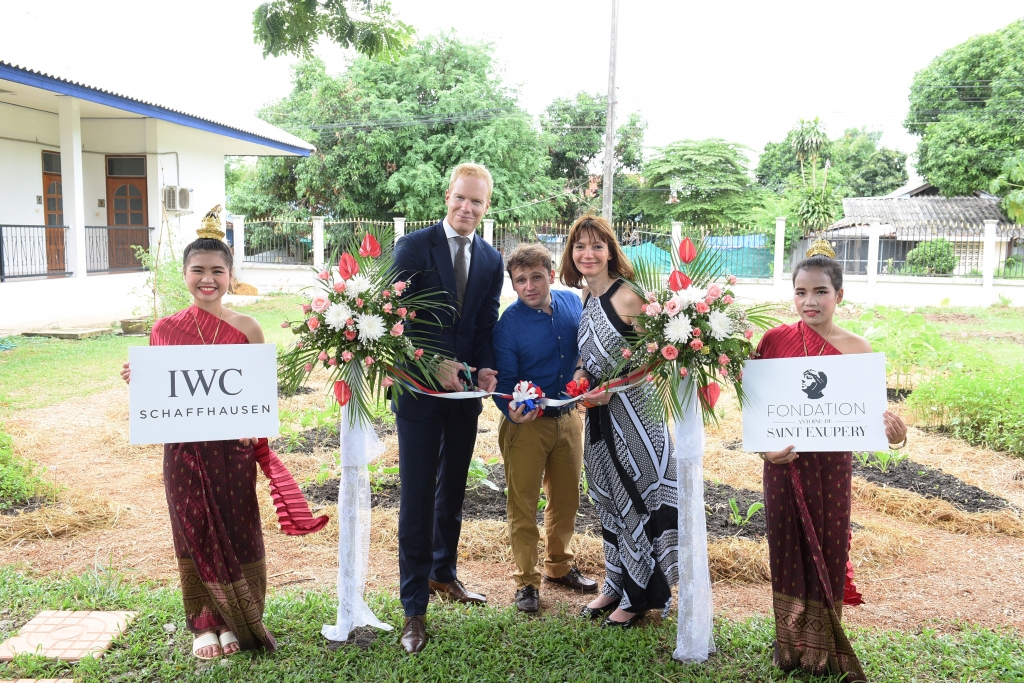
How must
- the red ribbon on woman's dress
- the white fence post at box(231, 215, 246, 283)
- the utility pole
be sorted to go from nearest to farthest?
the red ribbon on woman's dress < the utility pole < the white fence post at box(231, 215, 246, 283)

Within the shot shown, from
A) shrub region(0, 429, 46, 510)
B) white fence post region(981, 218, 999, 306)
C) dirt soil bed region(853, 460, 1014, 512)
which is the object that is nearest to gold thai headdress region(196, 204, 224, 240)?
shrub region(0, 429, 46, 510)

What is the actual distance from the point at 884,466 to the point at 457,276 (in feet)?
13.8

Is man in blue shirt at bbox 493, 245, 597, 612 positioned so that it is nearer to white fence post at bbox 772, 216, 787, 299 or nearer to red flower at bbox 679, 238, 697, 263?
red flower at bbox 679, 238, 697, 263

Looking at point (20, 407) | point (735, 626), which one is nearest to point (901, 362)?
point (735, 626)

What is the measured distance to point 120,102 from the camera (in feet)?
47.6

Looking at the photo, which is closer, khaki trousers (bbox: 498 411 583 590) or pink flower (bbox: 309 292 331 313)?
pink flower (bbox: 309 292 331 313)

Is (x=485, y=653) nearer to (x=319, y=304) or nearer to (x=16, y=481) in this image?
(x=319, y=304)

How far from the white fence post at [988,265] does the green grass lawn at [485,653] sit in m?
17.8

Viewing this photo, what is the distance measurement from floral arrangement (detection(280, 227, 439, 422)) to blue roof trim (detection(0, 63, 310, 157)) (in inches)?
447

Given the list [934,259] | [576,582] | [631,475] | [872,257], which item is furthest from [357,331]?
[934,259]

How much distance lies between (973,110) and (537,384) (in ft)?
110

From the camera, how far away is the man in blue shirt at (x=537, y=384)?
3715mm

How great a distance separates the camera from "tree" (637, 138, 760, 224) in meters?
31.2

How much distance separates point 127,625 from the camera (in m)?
3.57
